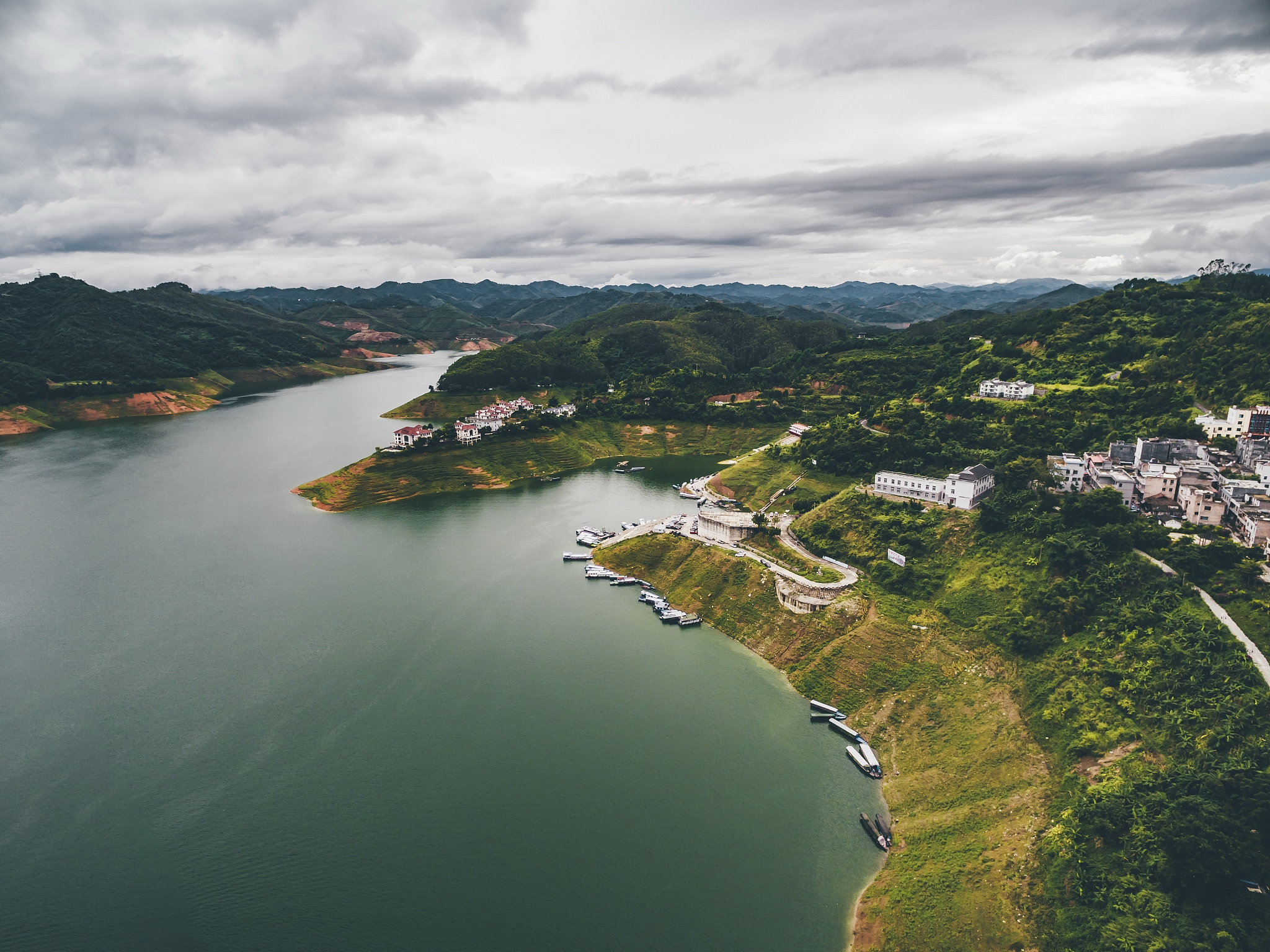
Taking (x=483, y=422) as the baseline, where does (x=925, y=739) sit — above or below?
below

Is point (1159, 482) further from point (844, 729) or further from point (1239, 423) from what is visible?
point (844, 729)

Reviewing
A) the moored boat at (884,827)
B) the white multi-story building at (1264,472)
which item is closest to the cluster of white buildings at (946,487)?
the white multi-story building at (1264,472)

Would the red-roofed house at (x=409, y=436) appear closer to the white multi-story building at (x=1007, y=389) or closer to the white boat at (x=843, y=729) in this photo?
the white boat at (x=843, y=729)

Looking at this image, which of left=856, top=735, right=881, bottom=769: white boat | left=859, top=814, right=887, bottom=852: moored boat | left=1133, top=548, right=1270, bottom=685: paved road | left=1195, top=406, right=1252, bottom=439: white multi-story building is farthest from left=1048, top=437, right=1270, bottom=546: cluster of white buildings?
left=859, top=814, right=887, bottom=852: moored boat

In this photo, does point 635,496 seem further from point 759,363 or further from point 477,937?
point 759,363

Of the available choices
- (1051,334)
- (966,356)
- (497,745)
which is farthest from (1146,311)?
(497,745)

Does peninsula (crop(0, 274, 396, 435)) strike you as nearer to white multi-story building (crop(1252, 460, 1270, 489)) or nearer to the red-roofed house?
the red-roofed house

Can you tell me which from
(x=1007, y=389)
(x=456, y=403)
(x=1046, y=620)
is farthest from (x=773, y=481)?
(x=456, y=403)
